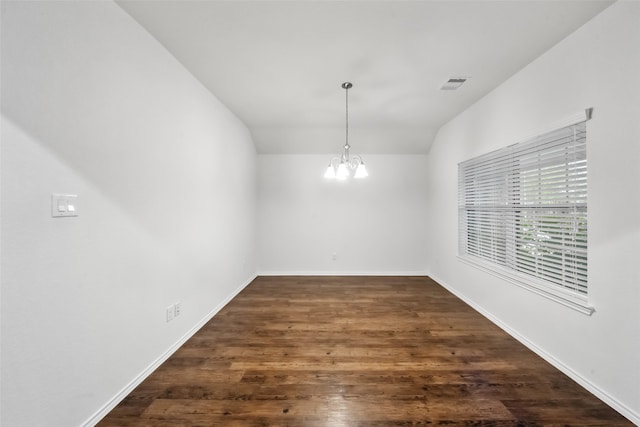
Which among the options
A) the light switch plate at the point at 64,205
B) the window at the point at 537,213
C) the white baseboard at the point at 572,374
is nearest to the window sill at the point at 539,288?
the window at the point at 537,213

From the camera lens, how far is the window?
189cm

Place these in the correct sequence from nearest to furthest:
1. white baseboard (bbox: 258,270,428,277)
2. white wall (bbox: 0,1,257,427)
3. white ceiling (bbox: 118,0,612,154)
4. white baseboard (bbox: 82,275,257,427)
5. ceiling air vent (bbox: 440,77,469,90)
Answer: white wall (bbox: 0,1,257,427) → white baseboard (bbox: 82,275,257,427) → white ceiling (bbox: 118,0,612,154) → ceiling air vent (bbox: 440,77,469,90) → white baseboard (bbox: 258,270,428,277)

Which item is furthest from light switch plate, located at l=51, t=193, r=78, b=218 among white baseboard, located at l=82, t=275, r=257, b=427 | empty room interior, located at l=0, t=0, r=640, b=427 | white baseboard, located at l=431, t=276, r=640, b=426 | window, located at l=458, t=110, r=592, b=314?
white baseboard, located at l=431, t=276, r=640, b=426

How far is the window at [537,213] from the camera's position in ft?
6.21

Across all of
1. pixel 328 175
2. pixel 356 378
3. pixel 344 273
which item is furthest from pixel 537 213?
pixel 344 273

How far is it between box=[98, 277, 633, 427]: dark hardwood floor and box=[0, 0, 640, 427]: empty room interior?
2 cm

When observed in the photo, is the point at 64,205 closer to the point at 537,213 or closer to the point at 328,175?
the point at 328,175

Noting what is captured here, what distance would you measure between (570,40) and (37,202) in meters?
3.61

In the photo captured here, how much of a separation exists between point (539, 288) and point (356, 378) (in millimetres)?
1818

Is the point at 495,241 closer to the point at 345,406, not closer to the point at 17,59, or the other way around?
the point at 345,406

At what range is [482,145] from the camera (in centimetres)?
303

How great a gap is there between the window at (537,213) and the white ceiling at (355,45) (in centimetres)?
81

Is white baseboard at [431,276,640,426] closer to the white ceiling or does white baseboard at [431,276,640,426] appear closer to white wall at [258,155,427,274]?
white wall at [258,155,427,274]

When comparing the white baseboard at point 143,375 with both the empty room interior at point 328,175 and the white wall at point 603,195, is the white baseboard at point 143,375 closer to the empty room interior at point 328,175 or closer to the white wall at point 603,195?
the empty room interior at point 328,175
